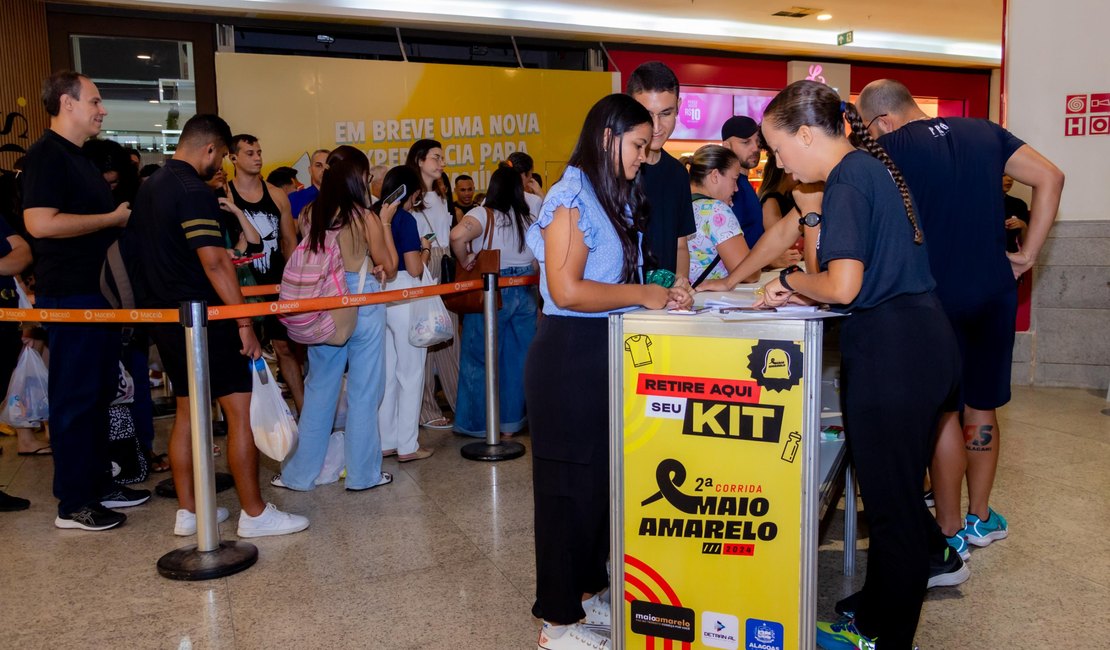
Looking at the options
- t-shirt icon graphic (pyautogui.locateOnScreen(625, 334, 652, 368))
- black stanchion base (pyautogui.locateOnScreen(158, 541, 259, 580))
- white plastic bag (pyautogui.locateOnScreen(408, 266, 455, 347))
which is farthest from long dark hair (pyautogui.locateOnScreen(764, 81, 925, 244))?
white plastic bag (pyautogui.locateOnScreen(408, 266, 455, 347))

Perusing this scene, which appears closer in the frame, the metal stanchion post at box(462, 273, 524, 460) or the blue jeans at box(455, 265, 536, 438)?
the metal stanchion post at box(462, 273, 524, 460)

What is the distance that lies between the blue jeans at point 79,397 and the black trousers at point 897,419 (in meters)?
3.04

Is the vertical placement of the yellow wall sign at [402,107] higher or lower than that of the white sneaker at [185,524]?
higher

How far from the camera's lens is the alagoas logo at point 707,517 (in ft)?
6.90

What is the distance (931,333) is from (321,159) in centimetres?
537

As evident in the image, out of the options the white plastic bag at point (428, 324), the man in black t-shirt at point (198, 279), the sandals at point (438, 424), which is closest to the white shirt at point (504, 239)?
the white plastic bag at point (428, 324)

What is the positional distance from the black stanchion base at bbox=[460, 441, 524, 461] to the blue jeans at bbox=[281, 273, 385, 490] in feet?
1.85

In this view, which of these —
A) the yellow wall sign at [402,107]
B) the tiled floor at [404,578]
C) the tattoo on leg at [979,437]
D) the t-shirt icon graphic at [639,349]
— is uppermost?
the yellow wall sign at [402,107]

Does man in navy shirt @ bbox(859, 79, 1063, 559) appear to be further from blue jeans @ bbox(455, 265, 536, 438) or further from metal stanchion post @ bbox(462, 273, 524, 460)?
blue jeans @ bbox(455, 265, 536, 438)

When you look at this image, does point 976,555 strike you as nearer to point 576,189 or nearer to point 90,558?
point 576,189

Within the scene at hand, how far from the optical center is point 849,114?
2207mm

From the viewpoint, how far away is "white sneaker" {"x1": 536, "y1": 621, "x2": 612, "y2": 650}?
2.41m

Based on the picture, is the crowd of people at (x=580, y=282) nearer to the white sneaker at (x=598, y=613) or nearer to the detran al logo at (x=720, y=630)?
the white sneaker at (x=598, y=613)

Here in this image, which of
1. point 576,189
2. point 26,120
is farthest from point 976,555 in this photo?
point 26,120
